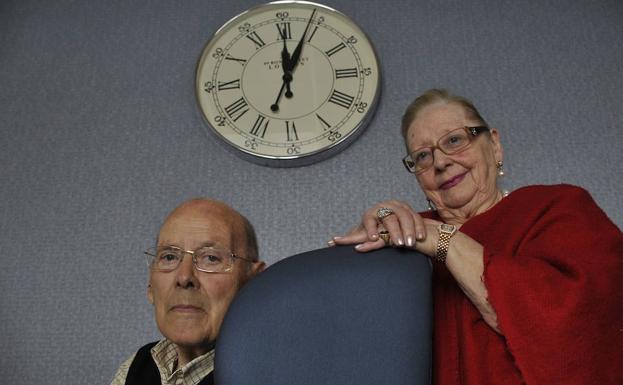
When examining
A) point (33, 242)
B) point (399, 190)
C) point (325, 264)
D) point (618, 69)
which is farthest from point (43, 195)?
point (618, 69)

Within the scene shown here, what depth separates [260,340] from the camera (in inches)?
25.1

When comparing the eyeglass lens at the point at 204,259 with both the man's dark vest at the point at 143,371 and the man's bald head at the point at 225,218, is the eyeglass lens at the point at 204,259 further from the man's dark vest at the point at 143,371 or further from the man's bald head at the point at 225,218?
the man's dark vest at the point at 143,371

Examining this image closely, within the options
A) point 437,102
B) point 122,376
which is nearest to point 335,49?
point 437,102

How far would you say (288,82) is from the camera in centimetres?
197

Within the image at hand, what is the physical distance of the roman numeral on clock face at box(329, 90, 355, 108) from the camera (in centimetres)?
193

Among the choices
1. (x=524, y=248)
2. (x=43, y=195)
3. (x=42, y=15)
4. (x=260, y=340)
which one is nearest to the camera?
(x=260, y=340)

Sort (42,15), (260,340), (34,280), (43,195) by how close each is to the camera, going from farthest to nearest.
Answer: (42,15)
(43,195)
(34,280)
(260,340)

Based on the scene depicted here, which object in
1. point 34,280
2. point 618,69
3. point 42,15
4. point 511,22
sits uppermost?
point 42,15

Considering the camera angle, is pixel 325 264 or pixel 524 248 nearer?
pixel 325 264

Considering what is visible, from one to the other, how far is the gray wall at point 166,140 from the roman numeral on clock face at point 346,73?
116 mm

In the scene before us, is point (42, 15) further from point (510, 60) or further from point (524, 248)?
point (524, 248)

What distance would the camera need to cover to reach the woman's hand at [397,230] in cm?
83

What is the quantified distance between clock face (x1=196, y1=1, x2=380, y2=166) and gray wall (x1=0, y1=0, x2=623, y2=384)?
7cm

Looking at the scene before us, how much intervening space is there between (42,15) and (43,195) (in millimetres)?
734
